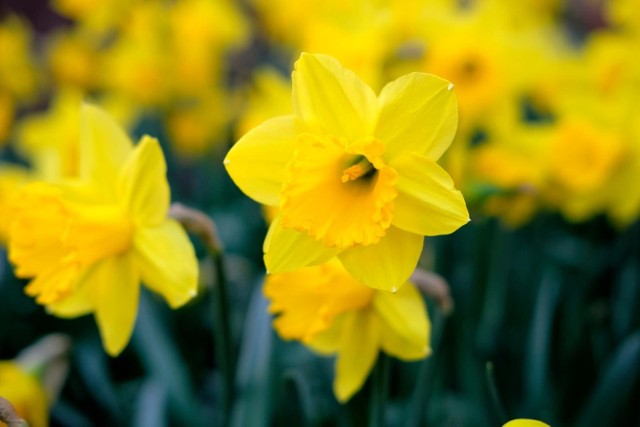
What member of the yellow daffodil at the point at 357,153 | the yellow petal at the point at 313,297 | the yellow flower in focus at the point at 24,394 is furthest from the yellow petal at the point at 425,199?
the yellow flower in focus at the point at 24,394

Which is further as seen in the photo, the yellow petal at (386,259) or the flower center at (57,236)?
the flower center at (57,236)

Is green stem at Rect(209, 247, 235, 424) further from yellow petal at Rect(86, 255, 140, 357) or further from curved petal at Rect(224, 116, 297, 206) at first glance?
curved petal at Rect(224, 116, 297, 206)

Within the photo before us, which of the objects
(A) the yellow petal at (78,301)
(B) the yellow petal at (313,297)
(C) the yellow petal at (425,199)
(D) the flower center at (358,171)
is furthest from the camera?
(A) the yellow petal at (78,301)

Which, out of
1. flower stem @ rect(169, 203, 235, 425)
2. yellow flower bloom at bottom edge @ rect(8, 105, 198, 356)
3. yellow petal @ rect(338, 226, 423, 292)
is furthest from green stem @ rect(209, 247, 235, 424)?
yellow petal @ rect(338, 226, 423, 292)

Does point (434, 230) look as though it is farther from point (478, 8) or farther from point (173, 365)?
point (478, 8)

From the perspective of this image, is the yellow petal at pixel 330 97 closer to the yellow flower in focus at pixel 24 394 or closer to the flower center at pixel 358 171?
the flower center at pixel 358 171

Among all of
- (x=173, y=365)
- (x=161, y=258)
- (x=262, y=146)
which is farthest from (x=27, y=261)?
(x=173, y=365)

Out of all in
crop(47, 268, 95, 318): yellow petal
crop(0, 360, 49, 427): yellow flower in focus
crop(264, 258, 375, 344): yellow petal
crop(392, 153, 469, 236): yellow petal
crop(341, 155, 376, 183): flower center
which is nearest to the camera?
crop(392, 153, 469, 236): yellow petal
